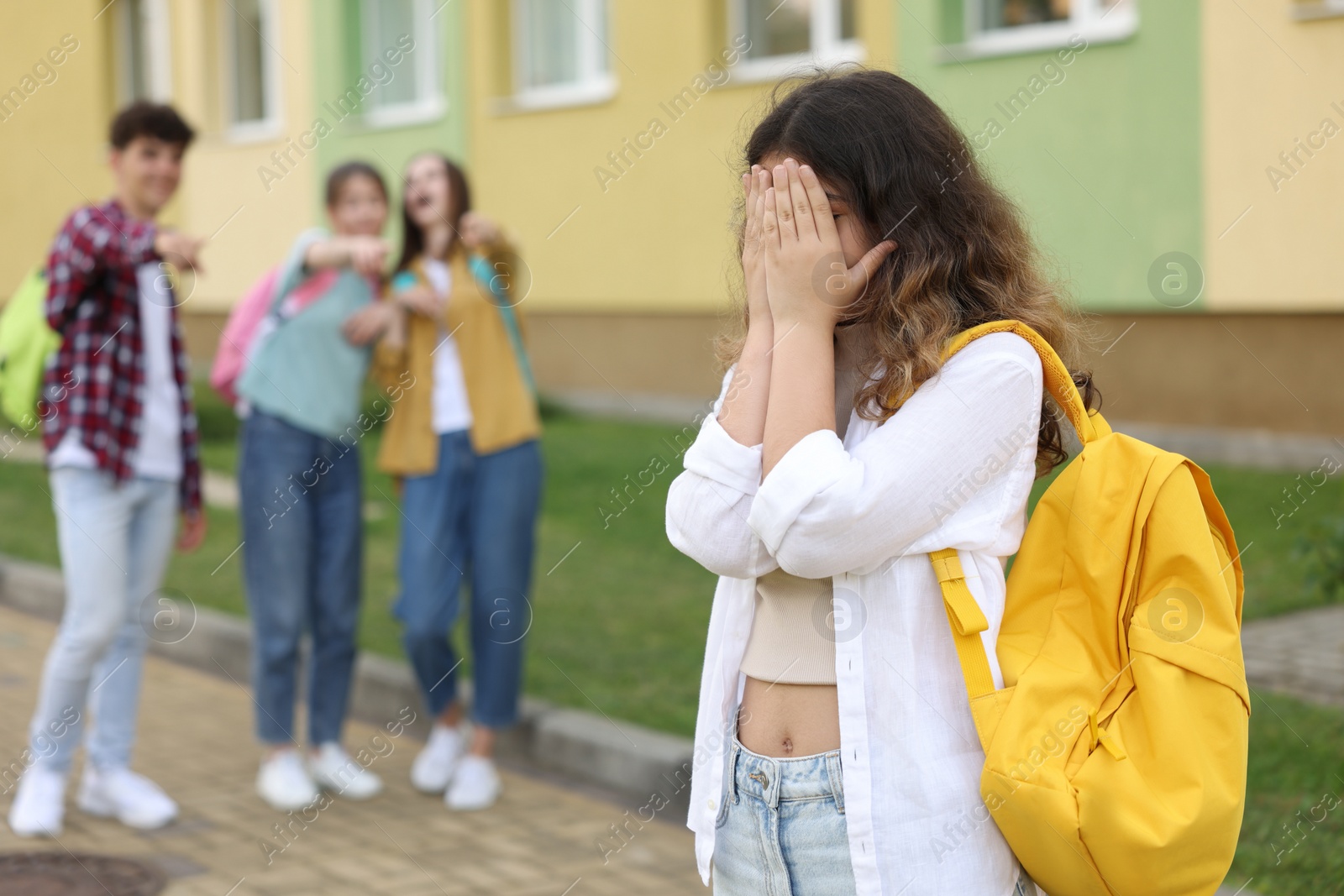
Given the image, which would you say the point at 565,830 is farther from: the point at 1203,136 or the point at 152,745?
the point at 1203,136

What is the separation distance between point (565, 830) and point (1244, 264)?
21.6 feet

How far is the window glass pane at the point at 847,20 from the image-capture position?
12.3 meters

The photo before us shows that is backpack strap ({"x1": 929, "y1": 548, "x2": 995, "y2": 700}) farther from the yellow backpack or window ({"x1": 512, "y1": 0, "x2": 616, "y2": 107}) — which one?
window ({"x1": 512, "y1": 0, "x2": 616, "y2": 107})

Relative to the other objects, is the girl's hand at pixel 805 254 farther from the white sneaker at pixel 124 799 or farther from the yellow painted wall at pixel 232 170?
the yellow painted wall at pixel 232 170

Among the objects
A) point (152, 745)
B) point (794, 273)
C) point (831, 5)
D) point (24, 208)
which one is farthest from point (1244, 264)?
point (24, 208)

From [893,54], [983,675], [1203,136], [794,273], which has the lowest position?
[983,675]

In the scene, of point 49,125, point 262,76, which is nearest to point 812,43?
point 262,76

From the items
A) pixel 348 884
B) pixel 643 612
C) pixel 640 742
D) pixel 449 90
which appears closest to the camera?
pixel 348 884

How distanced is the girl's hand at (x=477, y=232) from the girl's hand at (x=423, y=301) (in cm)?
24

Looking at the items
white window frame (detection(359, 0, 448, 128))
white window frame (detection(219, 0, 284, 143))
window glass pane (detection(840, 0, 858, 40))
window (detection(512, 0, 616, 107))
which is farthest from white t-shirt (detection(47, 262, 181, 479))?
white window frame (detection(219, 0, 284, 143))

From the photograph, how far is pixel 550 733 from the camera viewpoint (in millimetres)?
5340

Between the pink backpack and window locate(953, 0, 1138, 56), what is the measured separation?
6680mm

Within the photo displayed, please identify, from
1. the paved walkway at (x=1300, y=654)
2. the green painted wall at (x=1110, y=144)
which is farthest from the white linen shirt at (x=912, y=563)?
the green painted wall at (x=1110, y=144)

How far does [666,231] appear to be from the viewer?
1298 cm
